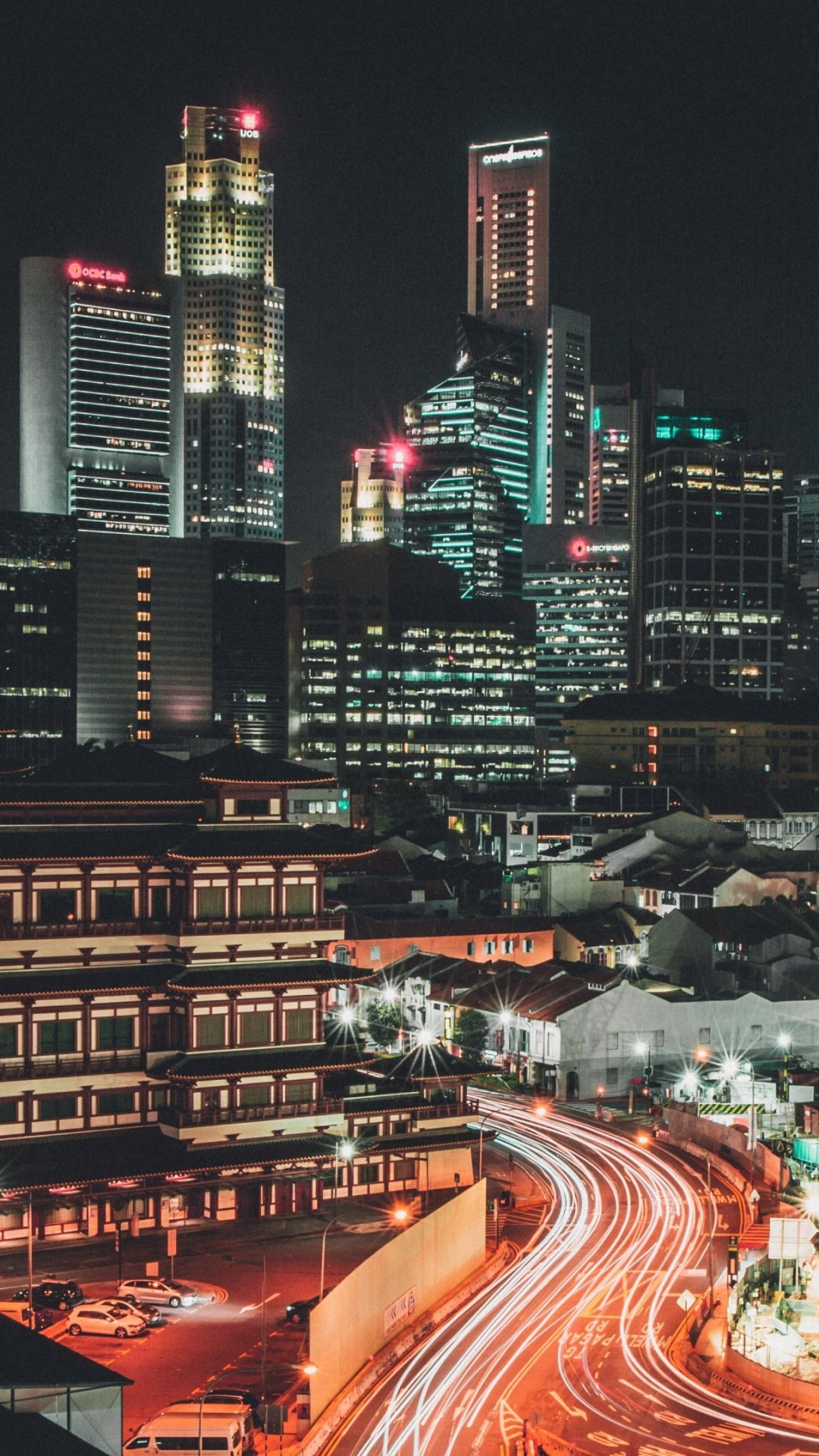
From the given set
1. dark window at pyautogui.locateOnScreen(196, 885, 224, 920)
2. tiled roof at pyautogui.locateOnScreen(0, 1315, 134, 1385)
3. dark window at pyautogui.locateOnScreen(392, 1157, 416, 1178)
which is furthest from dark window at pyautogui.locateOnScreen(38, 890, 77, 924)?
tiled roof at pyautogui.locateOnScreen(0, 1315, 134, 1385)

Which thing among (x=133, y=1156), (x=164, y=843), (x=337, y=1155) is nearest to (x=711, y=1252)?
(x=337, y=1155)

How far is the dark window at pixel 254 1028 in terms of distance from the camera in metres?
43.1

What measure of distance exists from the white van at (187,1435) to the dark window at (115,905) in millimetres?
17358

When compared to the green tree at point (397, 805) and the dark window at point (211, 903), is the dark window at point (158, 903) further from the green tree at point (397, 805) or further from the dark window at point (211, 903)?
the green tree at point (397, 805)

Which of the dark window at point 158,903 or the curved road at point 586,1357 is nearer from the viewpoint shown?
the curved road at point 586,1357

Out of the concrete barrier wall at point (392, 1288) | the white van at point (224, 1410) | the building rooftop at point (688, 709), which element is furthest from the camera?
the building rooftop at point (688, 709)

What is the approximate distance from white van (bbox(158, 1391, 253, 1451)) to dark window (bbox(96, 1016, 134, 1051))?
1448cm

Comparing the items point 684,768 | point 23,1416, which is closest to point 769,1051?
point 23,1416

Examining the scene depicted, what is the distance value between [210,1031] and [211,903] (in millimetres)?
3347

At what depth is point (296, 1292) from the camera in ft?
117

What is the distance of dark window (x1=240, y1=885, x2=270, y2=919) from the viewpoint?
43.7 meters

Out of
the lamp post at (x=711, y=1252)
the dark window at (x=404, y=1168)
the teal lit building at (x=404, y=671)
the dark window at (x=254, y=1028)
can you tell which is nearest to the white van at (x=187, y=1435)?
the lamp post at (x=711, y=1252)

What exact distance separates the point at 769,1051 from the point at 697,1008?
13.4 feet

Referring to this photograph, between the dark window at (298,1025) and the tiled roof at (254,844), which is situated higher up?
the tiled roof at (254,844)
